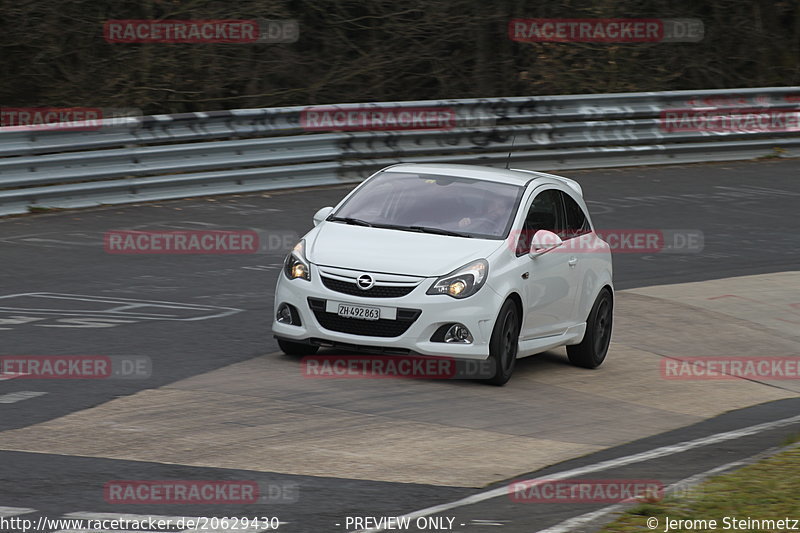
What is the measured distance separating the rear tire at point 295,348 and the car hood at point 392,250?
2.49 ft

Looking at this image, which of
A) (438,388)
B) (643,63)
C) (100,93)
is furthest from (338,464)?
(643,63)

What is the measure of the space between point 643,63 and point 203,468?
2480 cm

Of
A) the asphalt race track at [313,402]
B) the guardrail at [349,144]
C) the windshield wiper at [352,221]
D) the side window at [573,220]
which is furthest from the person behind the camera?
the guardrail at [349,144]

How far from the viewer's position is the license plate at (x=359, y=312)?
34.6ft

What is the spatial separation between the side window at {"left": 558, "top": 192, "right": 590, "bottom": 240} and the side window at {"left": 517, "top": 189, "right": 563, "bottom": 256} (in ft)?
0.33

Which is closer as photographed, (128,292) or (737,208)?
(128,292)

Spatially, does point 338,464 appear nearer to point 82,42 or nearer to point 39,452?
point 39,452

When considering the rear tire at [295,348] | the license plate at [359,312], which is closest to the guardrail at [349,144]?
the rear tire at [295,348]

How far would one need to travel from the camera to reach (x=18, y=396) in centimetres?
945

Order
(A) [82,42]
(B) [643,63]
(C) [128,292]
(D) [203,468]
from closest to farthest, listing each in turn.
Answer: (D) [203,468] → (C) [128,292] → (A) [82,42] → (B) [643,63]

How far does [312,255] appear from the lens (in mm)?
10992

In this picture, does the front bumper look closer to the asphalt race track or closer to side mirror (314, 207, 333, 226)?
the asphalt race track

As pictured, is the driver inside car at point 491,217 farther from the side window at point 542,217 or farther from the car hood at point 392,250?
the car hood at point 392,250

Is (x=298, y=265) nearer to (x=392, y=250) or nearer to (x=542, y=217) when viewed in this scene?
(x=392, y=250)
